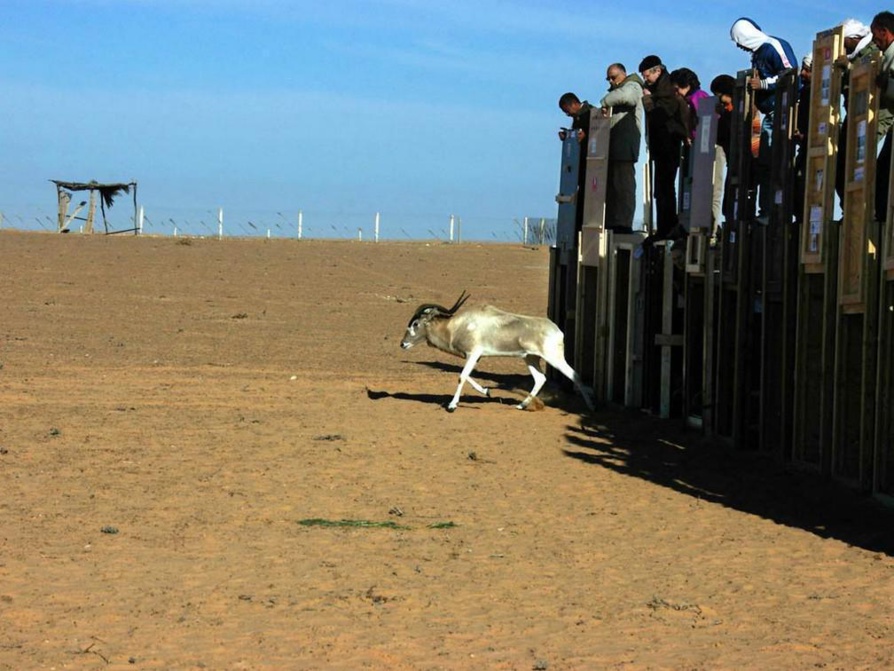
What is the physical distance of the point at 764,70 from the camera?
1462 centimetres

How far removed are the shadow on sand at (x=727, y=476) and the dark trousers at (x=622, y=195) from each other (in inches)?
88.9

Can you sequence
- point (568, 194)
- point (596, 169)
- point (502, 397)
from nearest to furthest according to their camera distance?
1. point (596, 169)
2. point (502, 397)
3. point (568, 194)

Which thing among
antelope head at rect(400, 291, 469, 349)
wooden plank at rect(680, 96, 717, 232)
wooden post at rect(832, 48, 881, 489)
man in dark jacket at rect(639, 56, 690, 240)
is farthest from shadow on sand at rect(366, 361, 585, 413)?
wooden post at rect(832, 48, 881, 489)

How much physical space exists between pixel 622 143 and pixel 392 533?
27.3ft

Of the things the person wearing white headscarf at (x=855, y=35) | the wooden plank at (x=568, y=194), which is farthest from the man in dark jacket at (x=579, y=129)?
the person wearing white headscarf at (x=855, y=35)

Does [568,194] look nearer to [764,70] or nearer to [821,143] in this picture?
[764,70]

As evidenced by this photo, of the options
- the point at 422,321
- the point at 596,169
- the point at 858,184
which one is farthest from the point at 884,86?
the point at 422,321

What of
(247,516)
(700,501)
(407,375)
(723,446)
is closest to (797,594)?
(700,501)

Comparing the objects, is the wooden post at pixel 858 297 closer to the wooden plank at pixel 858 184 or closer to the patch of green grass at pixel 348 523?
the wooden plank at pixel 858 184

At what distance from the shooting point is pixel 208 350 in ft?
78.3

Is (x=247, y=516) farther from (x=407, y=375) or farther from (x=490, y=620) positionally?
(x=407, y=375)

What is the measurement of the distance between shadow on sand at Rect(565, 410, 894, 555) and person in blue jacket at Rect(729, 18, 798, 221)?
2.32 m

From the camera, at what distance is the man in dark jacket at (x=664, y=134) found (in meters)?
16.4

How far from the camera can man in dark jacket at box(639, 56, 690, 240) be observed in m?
16.4
